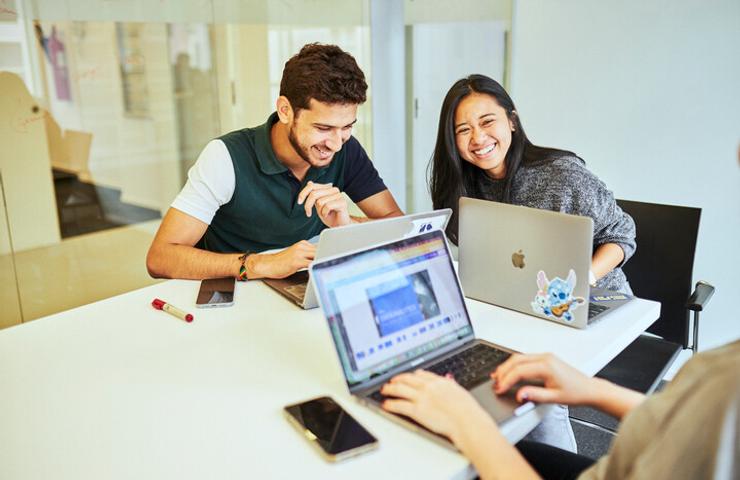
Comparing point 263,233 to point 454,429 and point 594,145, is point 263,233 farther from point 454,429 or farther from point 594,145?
point 594,145

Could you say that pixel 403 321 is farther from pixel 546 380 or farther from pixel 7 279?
pixel 7 279

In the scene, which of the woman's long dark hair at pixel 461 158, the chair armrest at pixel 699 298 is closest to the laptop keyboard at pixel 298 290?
the woman's long dark hair at pixel 461 158

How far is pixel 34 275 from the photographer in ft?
8.38

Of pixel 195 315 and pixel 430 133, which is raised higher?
pixel 430 133

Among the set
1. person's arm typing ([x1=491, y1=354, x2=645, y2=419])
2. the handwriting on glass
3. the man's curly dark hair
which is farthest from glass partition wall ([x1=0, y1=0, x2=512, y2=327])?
person's arm typing ([x1=491, y1=354, x2=645, y2=419])

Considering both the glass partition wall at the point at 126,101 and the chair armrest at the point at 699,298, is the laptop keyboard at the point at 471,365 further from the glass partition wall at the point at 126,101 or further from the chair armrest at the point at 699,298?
the glass partition wall at the point at 126,101

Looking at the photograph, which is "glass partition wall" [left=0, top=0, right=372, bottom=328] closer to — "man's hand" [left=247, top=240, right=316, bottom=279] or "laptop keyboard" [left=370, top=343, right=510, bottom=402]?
"man's hand" [left=247, top=240, right=316, bottom=279]

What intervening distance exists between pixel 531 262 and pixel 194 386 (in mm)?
797

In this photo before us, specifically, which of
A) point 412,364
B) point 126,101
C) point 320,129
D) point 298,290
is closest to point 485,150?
point 320,129

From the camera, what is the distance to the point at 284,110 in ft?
6.57

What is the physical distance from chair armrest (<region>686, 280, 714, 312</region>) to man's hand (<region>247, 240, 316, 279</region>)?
3.86 ft

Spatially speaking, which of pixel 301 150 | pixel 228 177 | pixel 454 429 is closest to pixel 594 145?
pixel 301 150

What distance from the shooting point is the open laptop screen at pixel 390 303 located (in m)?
1.13

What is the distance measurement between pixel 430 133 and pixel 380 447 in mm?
2888
